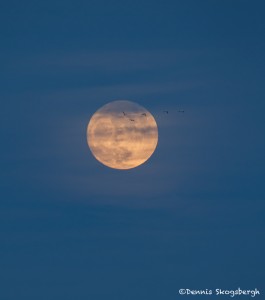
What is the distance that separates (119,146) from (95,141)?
3.45 m

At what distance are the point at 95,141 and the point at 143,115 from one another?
5231mm

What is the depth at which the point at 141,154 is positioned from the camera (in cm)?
7750

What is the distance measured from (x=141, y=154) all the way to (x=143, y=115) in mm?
5310

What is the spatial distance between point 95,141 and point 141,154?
548cm

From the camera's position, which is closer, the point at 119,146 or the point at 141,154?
the point at 119,146

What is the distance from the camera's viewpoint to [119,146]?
7200 cm

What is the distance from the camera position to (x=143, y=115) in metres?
73.7

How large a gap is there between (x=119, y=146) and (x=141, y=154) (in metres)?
5.93

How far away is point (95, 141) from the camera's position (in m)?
74.5

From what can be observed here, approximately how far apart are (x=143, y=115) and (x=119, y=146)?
→ 4.05 metres
